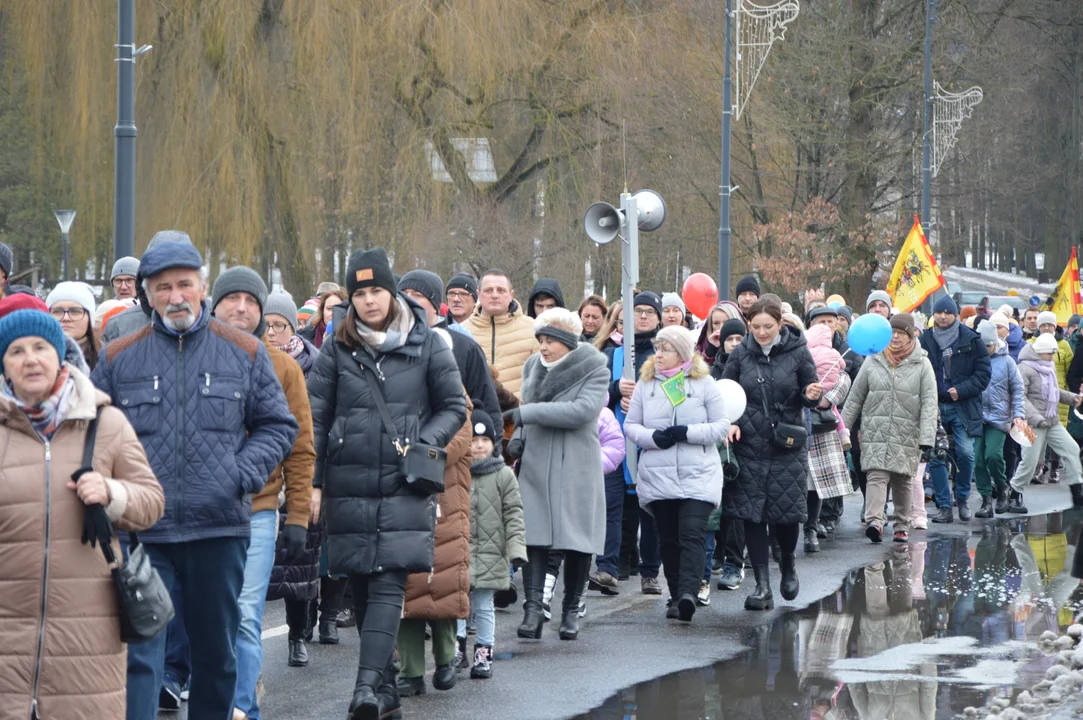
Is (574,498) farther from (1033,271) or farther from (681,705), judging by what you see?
(1033,271)

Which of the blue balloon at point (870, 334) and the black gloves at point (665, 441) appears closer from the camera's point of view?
the black gloves at point (665, 441)

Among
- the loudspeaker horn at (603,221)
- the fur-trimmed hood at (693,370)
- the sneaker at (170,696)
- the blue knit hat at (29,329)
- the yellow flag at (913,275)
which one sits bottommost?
the sneaker at (170,696)

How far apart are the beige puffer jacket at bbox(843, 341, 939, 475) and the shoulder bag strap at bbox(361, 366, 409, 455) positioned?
22.7 ft

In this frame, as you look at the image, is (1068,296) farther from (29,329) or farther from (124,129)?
(29,329)

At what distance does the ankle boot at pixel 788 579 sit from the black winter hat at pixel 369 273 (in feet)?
13.2

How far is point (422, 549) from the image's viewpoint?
21.8ft

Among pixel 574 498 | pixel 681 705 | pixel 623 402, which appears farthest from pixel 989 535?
pixel 681 705

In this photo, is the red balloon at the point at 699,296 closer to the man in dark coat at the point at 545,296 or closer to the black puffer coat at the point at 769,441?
the man in dark coat at the point at 545,296

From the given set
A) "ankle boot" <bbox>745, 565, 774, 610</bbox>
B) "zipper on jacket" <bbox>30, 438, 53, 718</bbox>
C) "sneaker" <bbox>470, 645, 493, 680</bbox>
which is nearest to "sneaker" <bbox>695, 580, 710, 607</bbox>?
"ankle boot" <bbox>745, 565, 774, 610</bbox>

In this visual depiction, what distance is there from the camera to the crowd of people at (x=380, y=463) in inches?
186

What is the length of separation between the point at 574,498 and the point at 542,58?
19.2m

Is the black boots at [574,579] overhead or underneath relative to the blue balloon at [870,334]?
underneath

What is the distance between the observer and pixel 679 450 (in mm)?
9242

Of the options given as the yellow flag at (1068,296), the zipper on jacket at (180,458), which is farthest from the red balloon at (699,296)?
the yellow flag at (1068,296)
